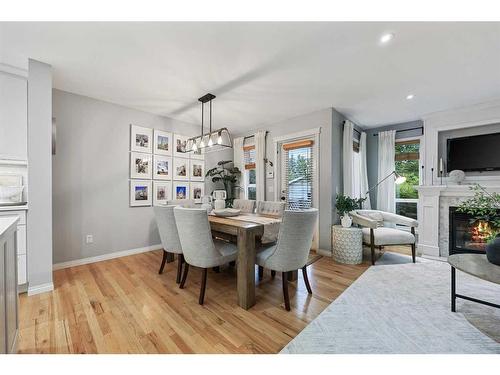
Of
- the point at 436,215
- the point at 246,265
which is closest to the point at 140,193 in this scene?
the point at 246,265

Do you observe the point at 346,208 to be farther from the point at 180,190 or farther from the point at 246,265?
the point at 180,190

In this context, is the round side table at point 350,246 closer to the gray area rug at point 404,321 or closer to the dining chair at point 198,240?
the gray area rug at point 404,321

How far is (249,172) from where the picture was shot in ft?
16.1

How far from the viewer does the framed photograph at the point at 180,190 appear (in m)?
4.03

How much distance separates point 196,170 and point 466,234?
4762 millimetres

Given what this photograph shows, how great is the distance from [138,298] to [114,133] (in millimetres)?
2530

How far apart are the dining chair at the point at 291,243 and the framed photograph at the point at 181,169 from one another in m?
2.71

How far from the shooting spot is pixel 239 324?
168 centimetres

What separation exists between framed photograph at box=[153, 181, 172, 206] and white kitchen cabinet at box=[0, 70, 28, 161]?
169 cm

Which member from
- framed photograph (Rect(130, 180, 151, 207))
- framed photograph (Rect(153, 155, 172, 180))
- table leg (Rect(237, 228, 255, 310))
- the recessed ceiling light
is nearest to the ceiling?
the recessed ceiling light

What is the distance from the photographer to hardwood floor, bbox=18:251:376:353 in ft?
4.79

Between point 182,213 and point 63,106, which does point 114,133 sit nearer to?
point 63,106

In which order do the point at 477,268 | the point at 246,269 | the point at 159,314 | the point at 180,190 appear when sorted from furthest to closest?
1. the point at 180,190
2. the point at 246,269
3. the point at 159,314
4. the point at 477,268

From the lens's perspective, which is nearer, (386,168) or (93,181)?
(93,181)
